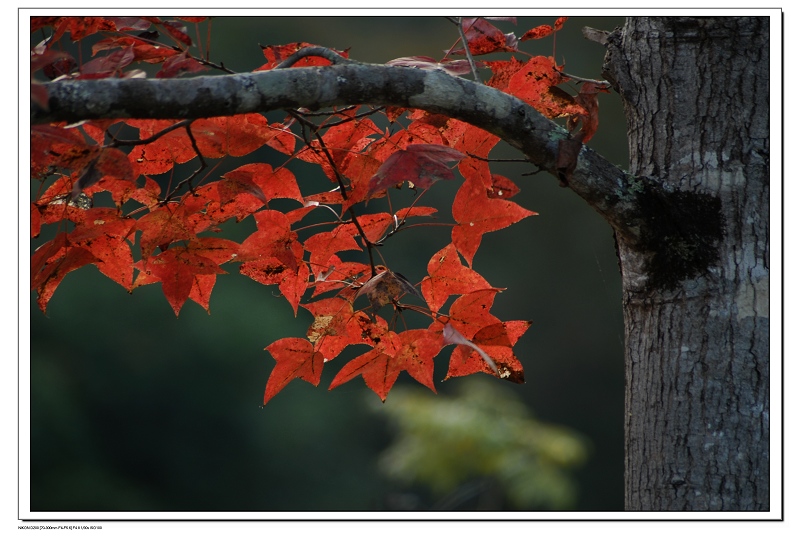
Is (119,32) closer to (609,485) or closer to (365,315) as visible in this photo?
(365,315)

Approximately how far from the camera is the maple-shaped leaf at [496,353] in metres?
0.66

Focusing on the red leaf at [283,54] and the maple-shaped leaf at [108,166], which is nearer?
the maple-shaped leaf at [108,166]

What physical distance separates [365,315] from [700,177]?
352 mm

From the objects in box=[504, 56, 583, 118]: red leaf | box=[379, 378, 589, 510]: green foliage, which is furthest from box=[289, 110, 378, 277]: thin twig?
box=[379, 378, 589, 510]: green foliage

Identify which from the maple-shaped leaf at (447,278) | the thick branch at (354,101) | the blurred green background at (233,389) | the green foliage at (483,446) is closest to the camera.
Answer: the thick branch at (354,101)

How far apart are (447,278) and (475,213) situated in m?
0.08

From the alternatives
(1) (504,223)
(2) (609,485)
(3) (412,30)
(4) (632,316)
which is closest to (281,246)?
(1) (504,223)

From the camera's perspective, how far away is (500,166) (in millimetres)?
5844

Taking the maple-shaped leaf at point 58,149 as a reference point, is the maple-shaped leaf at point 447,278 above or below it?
below

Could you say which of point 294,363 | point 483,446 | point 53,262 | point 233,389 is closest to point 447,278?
point 294,363

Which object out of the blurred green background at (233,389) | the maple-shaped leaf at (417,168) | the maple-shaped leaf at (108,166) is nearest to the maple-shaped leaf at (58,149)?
the maple-shaped leaf at (108,166)

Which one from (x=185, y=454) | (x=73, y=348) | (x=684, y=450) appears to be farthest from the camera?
(x=185, y=454)

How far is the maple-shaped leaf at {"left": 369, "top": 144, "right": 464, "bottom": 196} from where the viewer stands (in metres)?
0.59

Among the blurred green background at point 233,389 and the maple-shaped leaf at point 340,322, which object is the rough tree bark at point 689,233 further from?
the blurred green background at point 233,389
